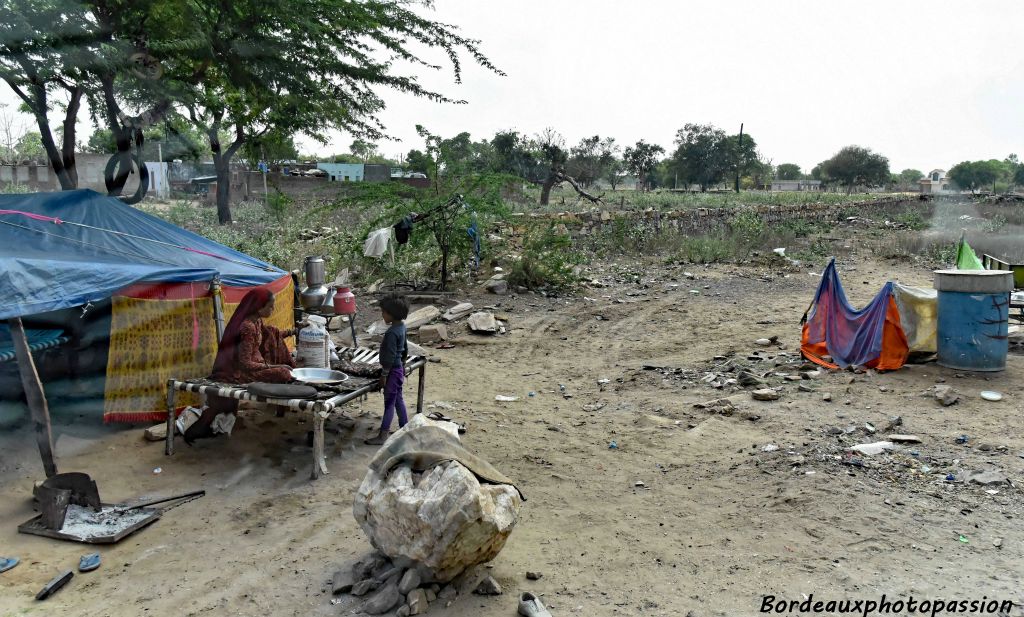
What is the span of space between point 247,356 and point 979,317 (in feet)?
19.6

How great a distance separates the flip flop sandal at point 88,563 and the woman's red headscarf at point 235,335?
1495mm

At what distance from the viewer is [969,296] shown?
6.14 metres

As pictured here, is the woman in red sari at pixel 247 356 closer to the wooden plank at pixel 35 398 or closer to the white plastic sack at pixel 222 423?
the white plastic sack at pixel 222 423

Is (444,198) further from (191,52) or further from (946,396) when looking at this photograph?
(946,396)

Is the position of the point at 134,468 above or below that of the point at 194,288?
below

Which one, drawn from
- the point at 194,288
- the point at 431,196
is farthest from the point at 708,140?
the point at 194,288

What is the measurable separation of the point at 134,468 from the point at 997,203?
33.0 m

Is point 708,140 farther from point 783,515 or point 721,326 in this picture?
point 783,515

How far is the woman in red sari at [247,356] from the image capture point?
15.0ft

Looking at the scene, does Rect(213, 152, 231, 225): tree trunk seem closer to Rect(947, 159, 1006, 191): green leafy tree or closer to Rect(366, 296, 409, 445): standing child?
Rect(366, 296, 409, 445): standing child

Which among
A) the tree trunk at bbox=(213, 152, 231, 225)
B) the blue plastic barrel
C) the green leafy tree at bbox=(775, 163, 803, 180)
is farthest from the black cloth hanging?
the green leafy tree at bbox=(775, 163, 803, 180)

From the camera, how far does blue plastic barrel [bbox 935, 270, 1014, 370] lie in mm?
6105

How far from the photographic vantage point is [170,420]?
461 centimetres

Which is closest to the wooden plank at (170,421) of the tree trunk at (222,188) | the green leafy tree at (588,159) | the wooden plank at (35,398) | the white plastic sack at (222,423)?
the white plastic sack at (222,423)
